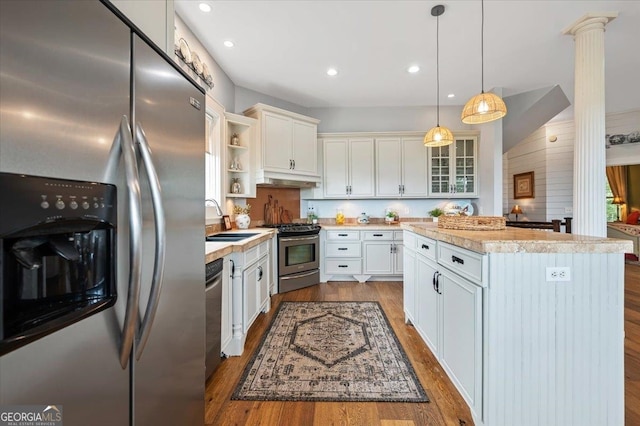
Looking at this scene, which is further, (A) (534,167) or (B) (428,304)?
(A) (534,167)

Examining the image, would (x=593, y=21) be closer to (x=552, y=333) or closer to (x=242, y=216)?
(x=552, y=333)

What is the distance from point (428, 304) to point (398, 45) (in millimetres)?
2707

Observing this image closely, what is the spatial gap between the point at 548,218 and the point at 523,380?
21.6ft

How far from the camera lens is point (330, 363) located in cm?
201

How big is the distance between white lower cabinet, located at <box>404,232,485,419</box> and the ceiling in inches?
83.1

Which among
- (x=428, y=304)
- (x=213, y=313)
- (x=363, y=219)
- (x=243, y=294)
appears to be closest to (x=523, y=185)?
(x=363, y=219)

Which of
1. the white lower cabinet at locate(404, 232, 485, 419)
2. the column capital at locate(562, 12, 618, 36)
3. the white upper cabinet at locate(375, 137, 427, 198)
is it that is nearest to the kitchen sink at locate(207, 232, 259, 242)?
the white lower cabinet at locate(404, 232, 485, 419)

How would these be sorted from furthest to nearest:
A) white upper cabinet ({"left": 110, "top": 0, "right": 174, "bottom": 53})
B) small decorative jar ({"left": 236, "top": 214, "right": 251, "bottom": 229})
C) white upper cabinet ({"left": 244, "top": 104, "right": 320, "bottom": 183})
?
white upper cabinet ({"left": 244, "top": 104, "right": 320, "bottom": 183}), small decorative jar ({"left": 236, "top": 214, "right": 251, "bottom": 229}), white upper cabinet ({"left": 110, "top": 0, "right": 174, "bottom": 53})

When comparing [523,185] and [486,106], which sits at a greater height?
[486,106]

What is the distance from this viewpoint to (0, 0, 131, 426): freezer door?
47 cm

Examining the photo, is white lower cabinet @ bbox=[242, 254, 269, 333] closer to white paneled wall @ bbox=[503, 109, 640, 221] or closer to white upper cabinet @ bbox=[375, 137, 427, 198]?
white upper cabinet @ bbox=[375, 137, 427, 198]

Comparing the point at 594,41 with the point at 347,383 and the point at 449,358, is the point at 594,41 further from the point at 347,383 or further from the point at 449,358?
the point at 347,383

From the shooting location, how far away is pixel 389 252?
424 centimetres

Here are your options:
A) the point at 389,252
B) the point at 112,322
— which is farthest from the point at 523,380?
the point at 389,252
